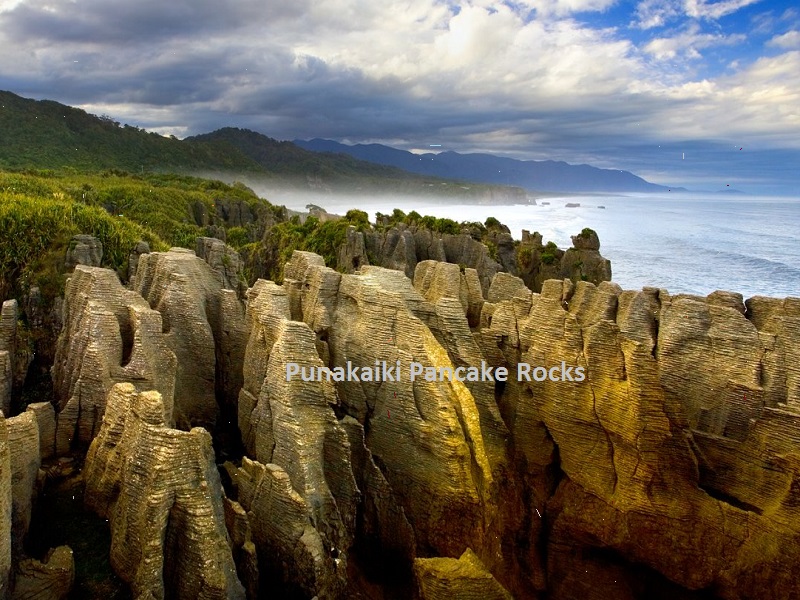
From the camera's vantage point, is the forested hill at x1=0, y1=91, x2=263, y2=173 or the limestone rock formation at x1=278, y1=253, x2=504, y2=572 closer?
the limestone rock formation at x1=278, y1=253, x2=504, y2=572

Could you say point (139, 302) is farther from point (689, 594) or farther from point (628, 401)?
point (689, 594)

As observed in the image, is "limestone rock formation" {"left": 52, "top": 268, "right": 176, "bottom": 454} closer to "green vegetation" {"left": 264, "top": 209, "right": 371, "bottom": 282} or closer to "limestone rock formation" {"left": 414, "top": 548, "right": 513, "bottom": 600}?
"limestone rock formation" {"left": 414, "top": 548, "right": 513, "bottom": 600}

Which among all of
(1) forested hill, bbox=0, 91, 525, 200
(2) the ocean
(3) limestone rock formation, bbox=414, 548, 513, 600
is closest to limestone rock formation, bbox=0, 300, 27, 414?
(3) limestone rock formation, bbox=414, 548, 513, 600

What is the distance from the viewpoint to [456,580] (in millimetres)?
8930

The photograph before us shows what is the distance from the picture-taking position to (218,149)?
160m

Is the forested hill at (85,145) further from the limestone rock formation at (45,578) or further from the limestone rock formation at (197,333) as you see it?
the limestone rock formation at (45,578)

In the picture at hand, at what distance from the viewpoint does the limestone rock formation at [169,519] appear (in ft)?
23.1

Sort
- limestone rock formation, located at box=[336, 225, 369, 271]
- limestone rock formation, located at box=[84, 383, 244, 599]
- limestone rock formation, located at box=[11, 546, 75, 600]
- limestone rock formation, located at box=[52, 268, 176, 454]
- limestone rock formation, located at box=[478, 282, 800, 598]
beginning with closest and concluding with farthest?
1. limestone rock formation, located at box=[11, 546, 75, 600]
2. limestone rock formation, located at box=[84, 383, 244, 599]
3. limestone rock formation, located at box=[52, 268, 176, 454]
4. limestone rock formation, located at box=[478, 282, 800, 598]
5. limestone rock formation, located at box=[336, 225, 369, 271]

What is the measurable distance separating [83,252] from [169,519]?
10.2 meters

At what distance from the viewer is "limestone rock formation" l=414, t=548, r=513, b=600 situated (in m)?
8.95

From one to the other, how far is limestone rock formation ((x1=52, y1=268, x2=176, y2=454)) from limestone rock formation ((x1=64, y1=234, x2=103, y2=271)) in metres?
4.26

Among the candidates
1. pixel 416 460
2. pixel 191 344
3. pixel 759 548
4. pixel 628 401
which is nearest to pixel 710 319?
pixel 628 401

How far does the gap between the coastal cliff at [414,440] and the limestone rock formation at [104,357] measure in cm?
4

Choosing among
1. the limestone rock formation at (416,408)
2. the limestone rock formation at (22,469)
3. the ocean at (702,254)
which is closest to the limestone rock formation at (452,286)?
the limestone rock formation at (416,408)
